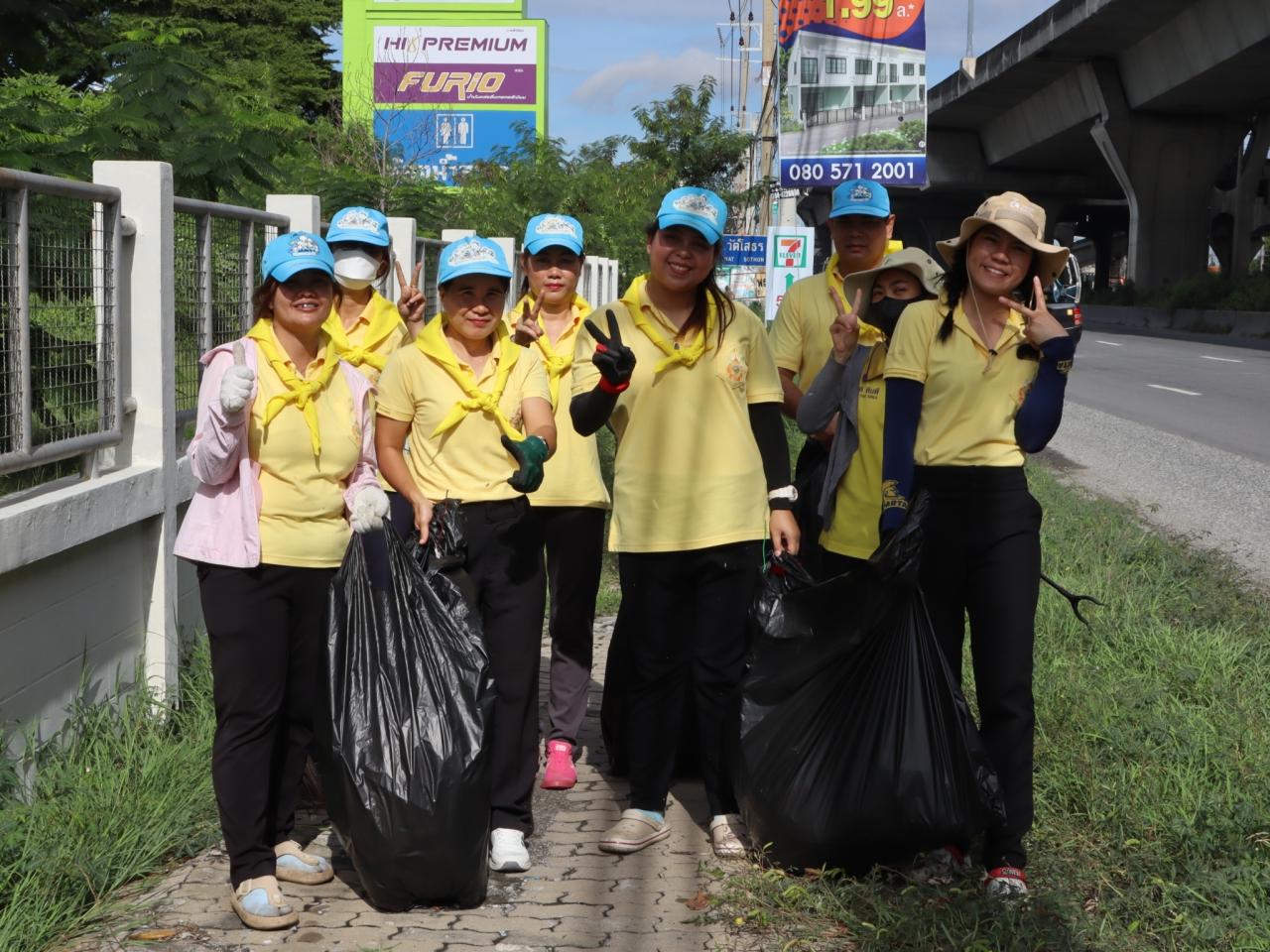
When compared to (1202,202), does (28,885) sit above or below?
below

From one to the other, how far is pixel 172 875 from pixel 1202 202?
4576cm

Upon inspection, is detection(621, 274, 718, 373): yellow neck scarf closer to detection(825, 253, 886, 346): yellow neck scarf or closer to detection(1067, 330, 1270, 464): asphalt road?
detection(825, 253, 886, 346): yellow neck scarf

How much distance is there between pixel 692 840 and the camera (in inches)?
187

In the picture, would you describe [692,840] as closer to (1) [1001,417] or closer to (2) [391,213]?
(1) [1001,417]

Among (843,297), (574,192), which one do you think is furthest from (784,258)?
(843,297)

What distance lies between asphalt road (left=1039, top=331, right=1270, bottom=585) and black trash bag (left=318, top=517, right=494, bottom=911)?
212 inches

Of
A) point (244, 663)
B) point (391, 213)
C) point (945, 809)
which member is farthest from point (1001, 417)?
point (391, 213)

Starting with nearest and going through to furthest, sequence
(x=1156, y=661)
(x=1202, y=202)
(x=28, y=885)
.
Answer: (x=28, y=885), (x=1156, y=661), (x=1202, y=202)

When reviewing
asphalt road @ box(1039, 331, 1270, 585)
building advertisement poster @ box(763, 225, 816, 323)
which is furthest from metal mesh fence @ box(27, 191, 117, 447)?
building advertisement poster @ box(763, 225, 816, 323)

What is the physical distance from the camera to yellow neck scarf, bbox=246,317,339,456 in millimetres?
4059

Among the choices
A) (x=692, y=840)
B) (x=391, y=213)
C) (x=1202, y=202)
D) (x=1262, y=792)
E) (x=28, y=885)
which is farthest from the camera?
(x=1202, y=202)

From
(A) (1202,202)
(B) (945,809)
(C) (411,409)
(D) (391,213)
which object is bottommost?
(B) (945,809)

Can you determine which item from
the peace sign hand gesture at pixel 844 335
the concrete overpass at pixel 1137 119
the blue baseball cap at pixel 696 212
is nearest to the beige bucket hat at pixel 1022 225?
the peace sign hand gesture at pixel 844 335

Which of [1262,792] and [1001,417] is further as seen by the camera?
[1262,792]
